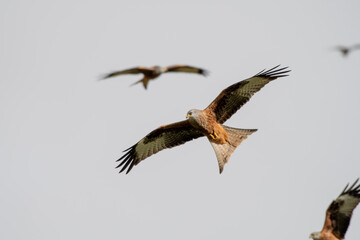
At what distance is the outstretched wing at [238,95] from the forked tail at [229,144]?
0.30m

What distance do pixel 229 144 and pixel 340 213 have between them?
242 centimetres

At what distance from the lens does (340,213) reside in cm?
984

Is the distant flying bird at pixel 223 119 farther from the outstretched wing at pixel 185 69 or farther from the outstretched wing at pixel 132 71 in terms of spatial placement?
the outstretched wing at pixel 132 71

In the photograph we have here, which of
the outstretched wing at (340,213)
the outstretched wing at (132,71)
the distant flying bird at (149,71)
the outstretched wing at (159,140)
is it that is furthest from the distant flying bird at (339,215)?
the outstretched wing at (132,71)

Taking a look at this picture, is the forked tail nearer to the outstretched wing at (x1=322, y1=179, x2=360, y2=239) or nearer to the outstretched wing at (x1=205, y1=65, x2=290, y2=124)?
the outstretched wing at (x1=205, y1=65, x2=290, y2=124)

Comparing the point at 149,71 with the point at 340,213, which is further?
the point at 340,213

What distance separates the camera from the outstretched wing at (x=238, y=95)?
10.4m

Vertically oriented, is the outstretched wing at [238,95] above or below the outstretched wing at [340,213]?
above

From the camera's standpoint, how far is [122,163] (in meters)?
11.5

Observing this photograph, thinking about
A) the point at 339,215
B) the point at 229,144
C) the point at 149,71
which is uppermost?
the point at 149,71

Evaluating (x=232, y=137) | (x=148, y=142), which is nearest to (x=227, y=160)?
(x=232, y=137)

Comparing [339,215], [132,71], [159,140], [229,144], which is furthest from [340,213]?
[132,71]

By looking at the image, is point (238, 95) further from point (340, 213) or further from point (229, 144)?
point (340, 213)

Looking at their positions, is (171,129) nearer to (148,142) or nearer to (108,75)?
(148,142)
